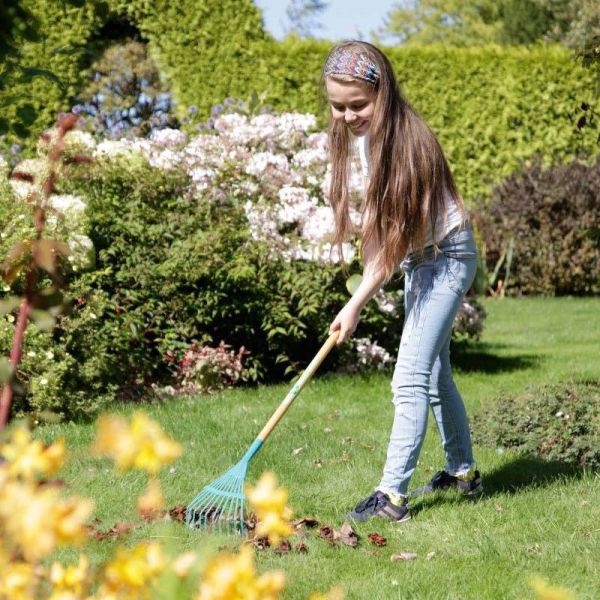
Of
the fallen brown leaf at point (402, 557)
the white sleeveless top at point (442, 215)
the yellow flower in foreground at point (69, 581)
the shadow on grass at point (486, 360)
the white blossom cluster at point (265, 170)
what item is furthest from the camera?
the shadow on grass at point (486, 360)

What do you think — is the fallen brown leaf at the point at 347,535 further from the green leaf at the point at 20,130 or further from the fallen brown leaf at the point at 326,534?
the green leaf at the point at 20,130

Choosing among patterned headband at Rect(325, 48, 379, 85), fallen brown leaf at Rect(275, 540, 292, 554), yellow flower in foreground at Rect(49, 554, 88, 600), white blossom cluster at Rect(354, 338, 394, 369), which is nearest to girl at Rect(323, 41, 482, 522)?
Answer: patterned headband at Rect(325, 48, 379, 85)

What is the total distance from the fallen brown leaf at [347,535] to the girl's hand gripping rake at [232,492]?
12.8 inches

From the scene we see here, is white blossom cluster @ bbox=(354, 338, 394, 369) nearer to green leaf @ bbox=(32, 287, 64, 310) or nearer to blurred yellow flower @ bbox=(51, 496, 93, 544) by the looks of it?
green leaf @ bbox=(32, 287, 64, 310)

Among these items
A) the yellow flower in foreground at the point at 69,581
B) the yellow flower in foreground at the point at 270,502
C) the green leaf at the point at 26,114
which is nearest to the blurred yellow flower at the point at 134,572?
the yellow flower in foreground at the point at 69,581

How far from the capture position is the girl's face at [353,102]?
3340mm

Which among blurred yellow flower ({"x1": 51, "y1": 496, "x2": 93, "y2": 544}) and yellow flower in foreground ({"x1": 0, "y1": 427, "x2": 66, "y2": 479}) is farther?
yellow flower in foreground ({"x1": 0, "y1": 427, "x2": 66, "y2": 479})

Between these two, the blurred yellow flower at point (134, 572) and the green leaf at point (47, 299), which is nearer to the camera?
the blurred yellow flower at point (134, 572)

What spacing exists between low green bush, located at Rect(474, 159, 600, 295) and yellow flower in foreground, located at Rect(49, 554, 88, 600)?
10.1 meters

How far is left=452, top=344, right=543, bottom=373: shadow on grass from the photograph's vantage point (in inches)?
267

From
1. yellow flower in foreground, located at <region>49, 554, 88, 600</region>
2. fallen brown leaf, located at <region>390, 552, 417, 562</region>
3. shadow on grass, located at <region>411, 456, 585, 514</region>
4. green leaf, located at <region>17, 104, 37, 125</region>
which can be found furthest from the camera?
shadow on grass, located at <region>411, 456, 585, 514</region>

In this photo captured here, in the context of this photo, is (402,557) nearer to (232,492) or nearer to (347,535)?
(347,535)

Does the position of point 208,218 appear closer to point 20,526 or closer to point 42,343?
point 42,343

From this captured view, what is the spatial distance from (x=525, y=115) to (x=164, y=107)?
14.8 ft
